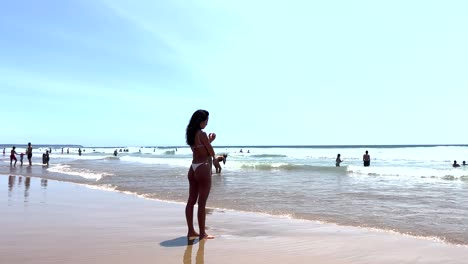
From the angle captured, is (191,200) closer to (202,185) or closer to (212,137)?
(202,185)

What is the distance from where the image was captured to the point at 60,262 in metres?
4.27

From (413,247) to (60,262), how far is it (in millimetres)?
4193

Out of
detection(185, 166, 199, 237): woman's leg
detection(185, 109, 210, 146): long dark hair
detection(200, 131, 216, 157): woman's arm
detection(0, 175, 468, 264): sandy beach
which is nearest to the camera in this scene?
detection(0, 175, 468, 264): sandy beach

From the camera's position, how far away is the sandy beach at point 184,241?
4598 millimetres

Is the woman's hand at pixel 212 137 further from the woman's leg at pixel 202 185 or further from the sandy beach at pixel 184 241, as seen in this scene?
the sandy beach at pixel 184 241

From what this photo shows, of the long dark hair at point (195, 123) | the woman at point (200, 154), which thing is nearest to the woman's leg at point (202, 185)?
the woman at point (200, 154)

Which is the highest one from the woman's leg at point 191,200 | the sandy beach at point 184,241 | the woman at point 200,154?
the woman at point 200,154

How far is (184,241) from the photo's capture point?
5.50 meters

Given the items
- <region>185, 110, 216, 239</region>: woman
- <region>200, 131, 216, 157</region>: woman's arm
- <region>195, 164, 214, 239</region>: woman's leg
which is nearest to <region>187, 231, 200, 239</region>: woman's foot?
<region>185, 110, 216, 239</region>: woman

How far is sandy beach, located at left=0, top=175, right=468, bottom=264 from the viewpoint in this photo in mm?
4598

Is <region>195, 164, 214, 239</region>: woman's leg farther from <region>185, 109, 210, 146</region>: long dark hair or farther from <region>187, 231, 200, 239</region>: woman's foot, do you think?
<region>185, 109, 210, 146</region>: long dark hair

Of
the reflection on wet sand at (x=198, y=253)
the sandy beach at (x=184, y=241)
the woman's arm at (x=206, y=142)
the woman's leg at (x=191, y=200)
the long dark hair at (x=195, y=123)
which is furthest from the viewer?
the woman's leg at (x=191, y=200)

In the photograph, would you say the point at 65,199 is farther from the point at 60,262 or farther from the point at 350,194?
the point at 350,194

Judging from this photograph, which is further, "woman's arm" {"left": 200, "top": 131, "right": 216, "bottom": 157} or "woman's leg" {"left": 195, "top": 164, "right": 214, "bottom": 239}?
"woman's leg" {"left": 195, "top": 164, "right": 214, "bottom": 239}
